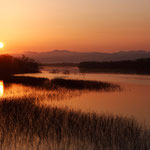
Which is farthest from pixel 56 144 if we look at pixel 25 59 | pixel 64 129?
pixel 25 59

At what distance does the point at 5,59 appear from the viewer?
247 feet

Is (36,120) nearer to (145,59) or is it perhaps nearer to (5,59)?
(5,59)

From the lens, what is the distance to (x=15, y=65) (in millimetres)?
79500

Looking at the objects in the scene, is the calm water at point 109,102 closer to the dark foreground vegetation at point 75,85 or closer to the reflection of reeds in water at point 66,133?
the dark foreground vegetation at point 75,85

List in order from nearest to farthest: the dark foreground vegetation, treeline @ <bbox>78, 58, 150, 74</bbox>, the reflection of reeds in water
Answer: the reflection of reeds in water, the dark foreground vegetation, treeline @ <bbox>78, 58, 150, 74</bbox>

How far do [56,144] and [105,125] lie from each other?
3211mm

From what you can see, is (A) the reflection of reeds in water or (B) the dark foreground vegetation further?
(B) the dark foreground vegetation

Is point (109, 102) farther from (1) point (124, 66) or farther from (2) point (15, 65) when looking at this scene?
(1) point (124, 66)

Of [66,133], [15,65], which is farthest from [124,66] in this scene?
[66,133]

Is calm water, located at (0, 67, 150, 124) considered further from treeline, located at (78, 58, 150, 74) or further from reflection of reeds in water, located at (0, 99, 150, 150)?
treeline, located at (78, 58, 150, 74)

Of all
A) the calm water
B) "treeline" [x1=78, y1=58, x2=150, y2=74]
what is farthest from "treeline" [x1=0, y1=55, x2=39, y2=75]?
the calm water

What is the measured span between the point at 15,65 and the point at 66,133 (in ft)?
237

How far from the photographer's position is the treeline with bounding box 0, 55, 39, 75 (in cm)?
7288

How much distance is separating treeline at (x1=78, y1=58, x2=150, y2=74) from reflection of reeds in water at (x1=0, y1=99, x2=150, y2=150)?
70956 millimetres
